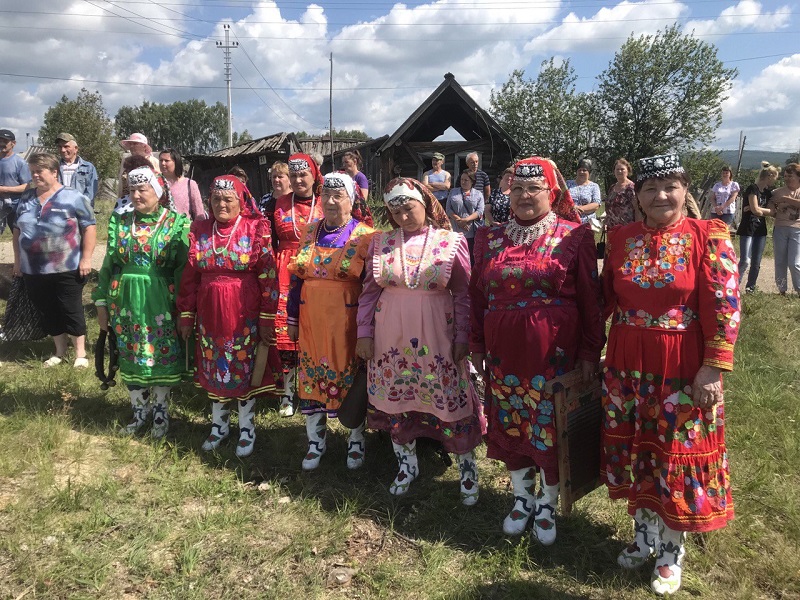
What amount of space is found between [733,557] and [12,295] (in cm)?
636

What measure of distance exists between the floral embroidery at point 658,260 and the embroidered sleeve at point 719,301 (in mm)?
83

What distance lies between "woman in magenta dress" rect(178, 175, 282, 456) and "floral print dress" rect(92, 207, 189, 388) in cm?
19

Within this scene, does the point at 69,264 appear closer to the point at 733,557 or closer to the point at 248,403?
the point at 248,403

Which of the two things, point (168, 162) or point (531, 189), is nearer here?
point (531, 189)

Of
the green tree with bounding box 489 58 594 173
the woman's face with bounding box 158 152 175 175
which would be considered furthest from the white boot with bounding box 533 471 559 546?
the green tree with bounding box 489 58 594 173

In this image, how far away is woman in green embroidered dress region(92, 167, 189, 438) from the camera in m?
3.77

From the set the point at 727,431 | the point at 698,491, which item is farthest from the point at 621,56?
the point at 698,491

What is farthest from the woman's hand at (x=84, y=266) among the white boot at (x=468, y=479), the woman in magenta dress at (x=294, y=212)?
the white boot at (x=468, y=479)

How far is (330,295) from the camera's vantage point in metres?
3.33

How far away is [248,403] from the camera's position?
3.84 m

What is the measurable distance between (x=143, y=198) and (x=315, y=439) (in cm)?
194

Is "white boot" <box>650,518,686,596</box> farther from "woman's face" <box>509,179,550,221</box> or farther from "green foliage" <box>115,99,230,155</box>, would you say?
"green foliage" <box>115,99,230,155</box>

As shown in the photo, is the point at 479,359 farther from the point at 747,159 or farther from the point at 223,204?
the point at 747,159

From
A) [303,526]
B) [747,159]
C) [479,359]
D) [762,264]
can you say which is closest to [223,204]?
[479,359]
